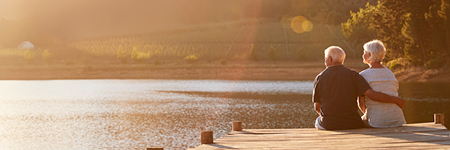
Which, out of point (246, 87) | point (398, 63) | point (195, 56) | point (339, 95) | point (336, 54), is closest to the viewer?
point (336, 54)

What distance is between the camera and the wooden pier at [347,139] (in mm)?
5848

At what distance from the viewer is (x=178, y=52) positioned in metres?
106

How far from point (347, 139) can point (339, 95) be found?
0.75 m

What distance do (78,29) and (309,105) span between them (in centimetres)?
14694

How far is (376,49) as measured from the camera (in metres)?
6.49

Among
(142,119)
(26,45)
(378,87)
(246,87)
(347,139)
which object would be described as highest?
(26,45)

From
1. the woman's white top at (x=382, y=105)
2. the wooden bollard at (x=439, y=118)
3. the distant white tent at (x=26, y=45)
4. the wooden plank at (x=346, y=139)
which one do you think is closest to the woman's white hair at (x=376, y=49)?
the woman's white top at (x=382, y=105)

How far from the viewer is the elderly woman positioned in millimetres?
6574

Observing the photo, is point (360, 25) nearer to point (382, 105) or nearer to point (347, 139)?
point (382, 105)

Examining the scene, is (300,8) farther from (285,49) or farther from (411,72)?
(411,72)

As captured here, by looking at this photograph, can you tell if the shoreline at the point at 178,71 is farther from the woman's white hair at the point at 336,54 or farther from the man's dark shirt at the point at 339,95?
the woman's white hair at the point at 336,54

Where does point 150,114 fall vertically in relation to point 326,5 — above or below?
below

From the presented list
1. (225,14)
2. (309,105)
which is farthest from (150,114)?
(225,14)

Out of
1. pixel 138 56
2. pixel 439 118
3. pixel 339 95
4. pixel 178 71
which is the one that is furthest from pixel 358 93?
pixel 138 56
